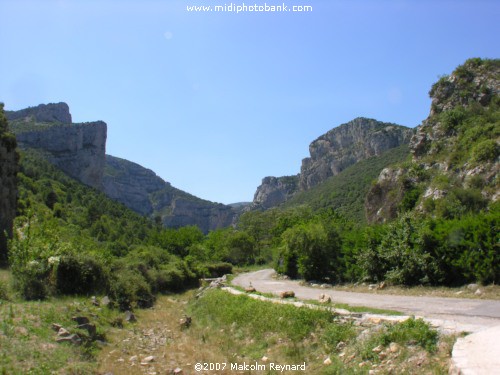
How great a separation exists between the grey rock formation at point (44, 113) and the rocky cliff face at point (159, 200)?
30.7 meters

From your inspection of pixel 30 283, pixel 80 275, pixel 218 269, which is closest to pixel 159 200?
pixel 218 269

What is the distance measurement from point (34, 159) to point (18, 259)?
76910 millimetres

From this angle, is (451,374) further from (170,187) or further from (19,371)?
(170,187)

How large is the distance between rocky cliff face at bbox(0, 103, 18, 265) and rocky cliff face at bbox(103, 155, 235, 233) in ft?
420

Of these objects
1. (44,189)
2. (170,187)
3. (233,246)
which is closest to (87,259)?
(233,246)

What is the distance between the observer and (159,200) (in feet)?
591

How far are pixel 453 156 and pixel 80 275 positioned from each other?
1247 inches

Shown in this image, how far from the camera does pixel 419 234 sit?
16328mm

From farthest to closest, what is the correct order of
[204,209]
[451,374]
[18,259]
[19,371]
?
[204,209]
[18,259]
[19,371]
[451,374]

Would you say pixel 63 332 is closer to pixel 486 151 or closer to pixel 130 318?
pixel 130 318

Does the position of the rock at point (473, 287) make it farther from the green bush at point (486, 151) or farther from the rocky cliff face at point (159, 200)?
the rocky cliff face at point (159, 200)

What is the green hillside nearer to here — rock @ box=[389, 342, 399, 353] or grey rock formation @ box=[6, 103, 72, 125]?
rock @ box=[389, 342, 399, 353]

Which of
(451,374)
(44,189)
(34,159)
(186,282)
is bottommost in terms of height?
(186,282)

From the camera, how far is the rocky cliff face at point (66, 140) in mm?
99562
